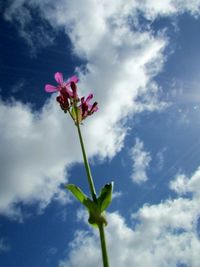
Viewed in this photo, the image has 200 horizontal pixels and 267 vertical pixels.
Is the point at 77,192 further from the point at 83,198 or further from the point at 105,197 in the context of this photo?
the point at 105,197

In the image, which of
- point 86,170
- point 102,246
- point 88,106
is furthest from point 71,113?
point 102,246

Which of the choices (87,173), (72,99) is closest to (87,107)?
(72,99)

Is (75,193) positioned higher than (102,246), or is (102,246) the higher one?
(75,193)

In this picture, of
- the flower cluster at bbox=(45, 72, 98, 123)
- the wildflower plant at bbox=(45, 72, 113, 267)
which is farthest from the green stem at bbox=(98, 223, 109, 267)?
the flower cluster at bbox=(45, 72, 98, 123)

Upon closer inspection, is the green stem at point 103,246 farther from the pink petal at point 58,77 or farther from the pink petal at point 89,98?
the pink petal at point 58,77

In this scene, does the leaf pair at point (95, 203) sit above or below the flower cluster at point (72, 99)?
below

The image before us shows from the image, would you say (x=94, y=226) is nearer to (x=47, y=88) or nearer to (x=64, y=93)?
(x=64, y=93)

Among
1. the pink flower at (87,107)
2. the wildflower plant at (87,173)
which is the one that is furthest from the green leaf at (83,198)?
the pink flower at (87,107)
